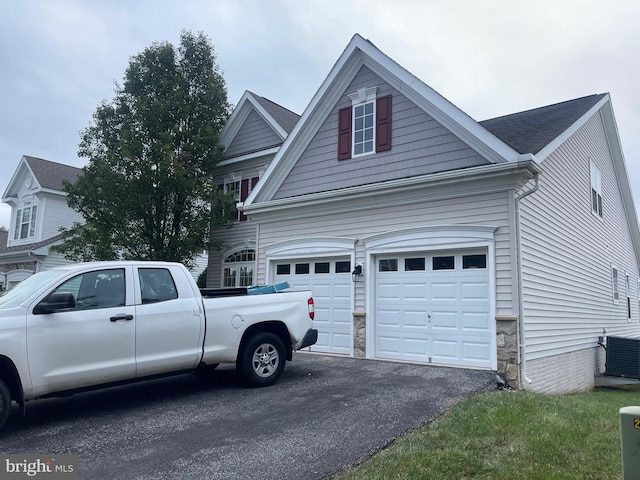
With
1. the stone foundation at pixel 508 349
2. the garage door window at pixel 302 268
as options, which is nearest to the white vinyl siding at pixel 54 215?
the garage door window at pixel 302 268

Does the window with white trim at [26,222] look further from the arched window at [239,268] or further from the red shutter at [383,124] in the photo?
the red shutter at [383,124]

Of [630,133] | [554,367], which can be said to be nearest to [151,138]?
[554,367]

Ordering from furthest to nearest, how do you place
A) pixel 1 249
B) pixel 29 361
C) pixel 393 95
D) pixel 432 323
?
pixel 1 249, pixel 393 95, pixel 432 323, pixel 29 361

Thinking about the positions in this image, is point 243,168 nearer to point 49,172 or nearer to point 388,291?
point 388,291

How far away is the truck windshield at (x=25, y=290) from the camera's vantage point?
5338mm

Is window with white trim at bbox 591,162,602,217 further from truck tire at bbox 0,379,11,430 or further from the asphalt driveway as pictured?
truck tire at bbox 0,379,11,430

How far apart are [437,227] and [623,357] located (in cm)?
813

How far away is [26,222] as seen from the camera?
2255 centimetres

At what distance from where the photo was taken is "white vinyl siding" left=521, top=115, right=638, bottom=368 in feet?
31.2

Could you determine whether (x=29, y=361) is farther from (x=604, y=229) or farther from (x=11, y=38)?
(x=604, y=229)

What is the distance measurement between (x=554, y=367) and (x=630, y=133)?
41.7 feet

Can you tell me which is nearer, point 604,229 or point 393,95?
point 393,95

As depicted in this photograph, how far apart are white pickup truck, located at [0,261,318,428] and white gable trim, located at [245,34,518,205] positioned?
16.3ft

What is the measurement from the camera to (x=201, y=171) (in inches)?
652
